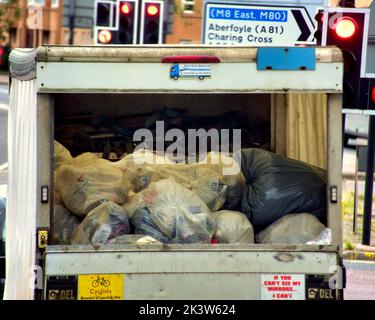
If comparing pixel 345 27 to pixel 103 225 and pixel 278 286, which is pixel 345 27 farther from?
pixel 278 286

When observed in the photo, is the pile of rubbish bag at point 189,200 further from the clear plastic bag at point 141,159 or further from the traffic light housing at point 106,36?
the traffic light housing at point 106,36

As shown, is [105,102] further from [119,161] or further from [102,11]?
[102,11]

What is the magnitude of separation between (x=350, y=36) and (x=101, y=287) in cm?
518

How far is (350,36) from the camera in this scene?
1086 centimetres

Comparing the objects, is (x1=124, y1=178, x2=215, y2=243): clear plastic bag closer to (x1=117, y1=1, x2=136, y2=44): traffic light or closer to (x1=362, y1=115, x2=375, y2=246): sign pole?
(x1=362, y1=115, x2=375, y2=246): sign pole

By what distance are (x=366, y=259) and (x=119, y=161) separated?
6126 mm

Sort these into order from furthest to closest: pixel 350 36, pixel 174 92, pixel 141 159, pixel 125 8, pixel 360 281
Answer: pixel 125 8, pixel 360 281, pixel 350 36, pixel 141 159, pixel 174 92

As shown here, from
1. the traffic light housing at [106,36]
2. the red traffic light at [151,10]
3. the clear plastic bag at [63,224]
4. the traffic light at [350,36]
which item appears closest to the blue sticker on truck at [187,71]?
the clear plastic bag at [63,224]

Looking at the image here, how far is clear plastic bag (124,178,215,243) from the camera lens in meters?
7.18

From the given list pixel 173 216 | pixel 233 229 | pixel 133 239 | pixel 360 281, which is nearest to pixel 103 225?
pixel 133 239

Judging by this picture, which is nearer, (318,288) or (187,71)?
(318,288)

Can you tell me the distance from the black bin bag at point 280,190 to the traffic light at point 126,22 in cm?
1411

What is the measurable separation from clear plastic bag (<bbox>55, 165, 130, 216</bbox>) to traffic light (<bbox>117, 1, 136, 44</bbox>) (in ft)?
46.1

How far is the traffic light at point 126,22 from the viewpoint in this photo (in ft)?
71.5
